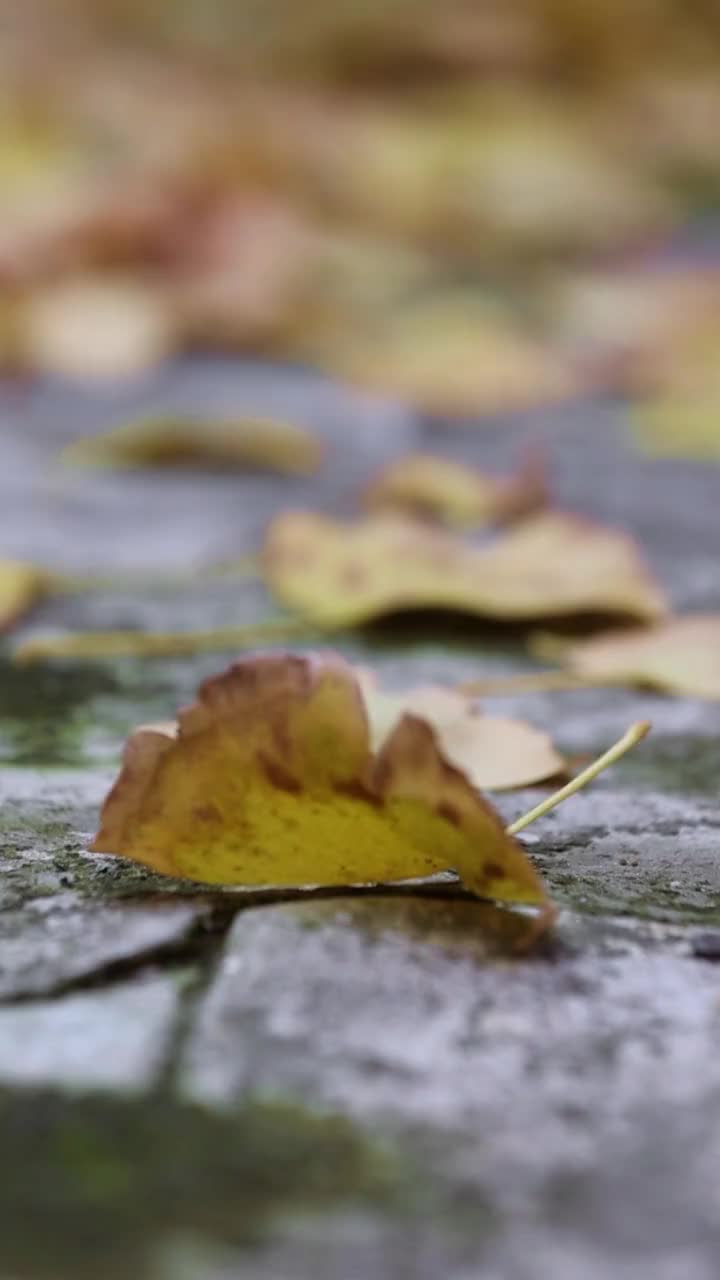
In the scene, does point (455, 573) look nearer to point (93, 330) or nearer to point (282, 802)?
point (282, 802)

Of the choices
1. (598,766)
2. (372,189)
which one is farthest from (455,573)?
(372,189)

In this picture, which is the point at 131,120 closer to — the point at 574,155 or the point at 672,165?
the point at 574,155

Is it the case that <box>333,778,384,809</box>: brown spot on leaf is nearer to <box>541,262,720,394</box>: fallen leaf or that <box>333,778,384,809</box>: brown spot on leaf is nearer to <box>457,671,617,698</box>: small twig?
A: <box>457,671,617,698</box>: small twig

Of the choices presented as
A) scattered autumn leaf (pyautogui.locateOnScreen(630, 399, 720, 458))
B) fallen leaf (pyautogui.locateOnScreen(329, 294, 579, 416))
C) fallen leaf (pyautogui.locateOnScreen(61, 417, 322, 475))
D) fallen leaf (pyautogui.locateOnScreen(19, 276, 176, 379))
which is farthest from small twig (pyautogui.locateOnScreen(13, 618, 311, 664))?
fallen leaf (pyautogui.locateOnScreen(19, 276, 176, 379))

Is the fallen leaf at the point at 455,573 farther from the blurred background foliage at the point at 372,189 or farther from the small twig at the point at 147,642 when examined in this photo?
the blurred background foliage at the point at 372,189

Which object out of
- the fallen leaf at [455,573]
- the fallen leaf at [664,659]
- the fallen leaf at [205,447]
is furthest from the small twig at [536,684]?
the fallen leaf at [205,447]

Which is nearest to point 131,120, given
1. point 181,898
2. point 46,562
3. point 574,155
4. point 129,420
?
point 574,155
